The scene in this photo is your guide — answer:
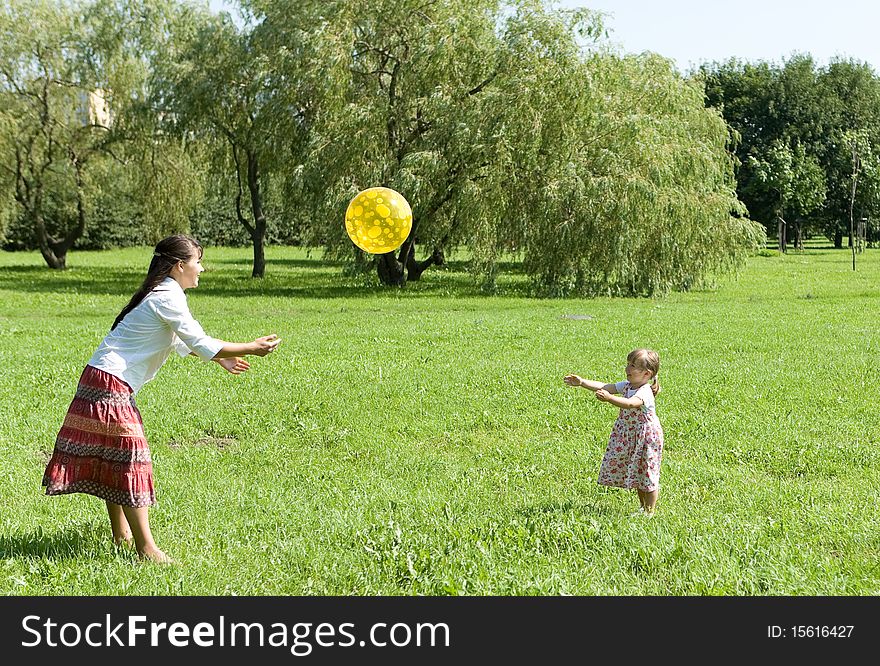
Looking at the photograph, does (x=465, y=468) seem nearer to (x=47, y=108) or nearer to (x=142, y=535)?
(x=142, y=535)

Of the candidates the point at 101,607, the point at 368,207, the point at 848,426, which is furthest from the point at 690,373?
the point at 101,607

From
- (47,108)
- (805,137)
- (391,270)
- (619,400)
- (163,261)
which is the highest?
(805,137)

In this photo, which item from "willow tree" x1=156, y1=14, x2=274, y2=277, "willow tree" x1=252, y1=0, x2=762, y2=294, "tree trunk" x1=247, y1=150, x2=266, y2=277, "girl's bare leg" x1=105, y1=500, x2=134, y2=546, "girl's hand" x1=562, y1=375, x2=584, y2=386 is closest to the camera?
"girl's bare leg" x1=105, y1=500, x2=134, y2=546

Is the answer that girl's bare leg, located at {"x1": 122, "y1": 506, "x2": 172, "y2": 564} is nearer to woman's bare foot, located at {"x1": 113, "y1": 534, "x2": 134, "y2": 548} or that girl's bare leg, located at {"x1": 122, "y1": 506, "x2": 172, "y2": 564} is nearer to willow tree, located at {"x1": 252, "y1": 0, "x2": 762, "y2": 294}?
woman's bare foot, located at {"x1": 113, "y1": 534, "x2": 134, "y2": 548}

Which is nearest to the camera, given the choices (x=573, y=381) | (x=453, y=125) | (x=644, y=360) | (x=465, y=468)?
(x=573, y=381)

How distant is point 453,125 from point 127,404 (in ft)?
61.5

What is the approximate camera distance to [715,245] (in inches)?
920

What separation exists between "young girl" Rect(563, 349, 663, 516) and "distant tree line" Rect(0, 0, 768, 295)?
52.5ft

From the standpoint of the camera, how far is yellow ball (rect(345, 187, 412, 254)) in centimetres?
828

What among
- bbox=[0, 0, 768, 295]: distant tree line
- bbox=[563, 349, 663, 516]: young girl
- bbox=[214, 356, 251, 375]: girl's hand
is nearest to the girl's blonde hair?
bbox=[563, 349, 663, 516]: young girl

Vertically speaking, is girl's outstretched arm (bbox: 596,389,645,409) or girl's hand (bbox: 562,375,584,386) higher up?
girl's hand (bbox: 562,375,584,386)

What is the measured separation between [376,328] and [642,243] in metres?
9.07

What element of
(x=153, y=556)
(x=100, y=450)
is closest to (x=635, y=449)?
(x=153, y=556)

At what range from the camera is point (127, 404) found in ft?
Answer: 15.0
